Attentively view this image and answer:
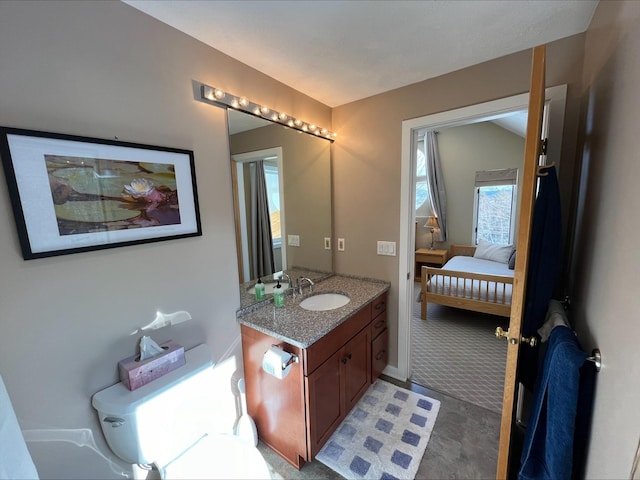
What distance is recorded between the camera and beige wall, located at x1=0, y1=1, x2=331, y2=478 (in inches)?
34.9

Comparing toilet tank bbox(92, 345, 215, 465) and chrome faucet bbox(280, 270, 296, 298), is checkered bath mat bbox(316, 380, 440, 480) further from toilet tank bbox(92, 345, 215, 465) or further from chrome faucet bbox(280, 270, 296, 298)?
chrome faucet bbox(280, 270, 296, 298)

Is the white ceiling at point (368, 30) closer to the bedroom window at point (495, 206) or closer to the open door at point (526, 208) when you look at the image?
the open door at point (526, 208)

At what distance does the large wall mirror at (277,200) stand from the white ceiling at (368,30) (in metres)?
0.38

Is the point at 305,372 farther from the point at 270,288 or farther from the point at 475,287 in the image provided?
the point at 475,287

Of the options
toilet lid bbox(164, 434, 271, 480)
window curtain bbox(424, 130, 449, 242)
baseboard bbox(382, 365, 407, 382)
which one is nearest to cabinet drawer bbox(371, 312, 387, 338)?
baseboard bbox(382, 365, 407, 382)

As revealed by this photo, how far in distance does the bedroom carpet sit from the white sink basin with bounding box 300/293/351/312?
1.01 m

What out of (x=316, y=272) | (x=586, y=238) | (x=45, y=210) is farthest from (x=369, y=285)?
(x=45, y=210)

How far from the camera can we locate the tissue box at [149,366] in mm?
1089

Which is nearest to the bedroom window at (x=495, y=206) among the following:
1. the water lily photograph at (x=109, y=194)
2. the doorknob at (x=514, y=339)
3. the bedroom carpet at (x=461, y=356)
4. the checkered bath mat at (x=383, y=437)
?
the bedroom carpet at (x=461, y=356)

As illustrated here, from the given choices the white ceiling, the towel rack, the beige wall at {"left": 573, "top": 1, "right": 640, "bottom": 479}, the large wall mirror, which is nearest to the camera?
the beige wall at {"left": 573, "top": 1, "right": 640, "bottom": 479}

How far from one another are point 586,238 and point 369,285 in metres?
1.34

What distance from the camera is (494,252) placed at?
4.29m

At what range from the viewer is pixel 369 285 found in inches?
85.7

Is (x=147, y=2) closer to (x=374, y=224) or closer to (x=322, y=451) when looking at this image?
(x=374, y=224)
